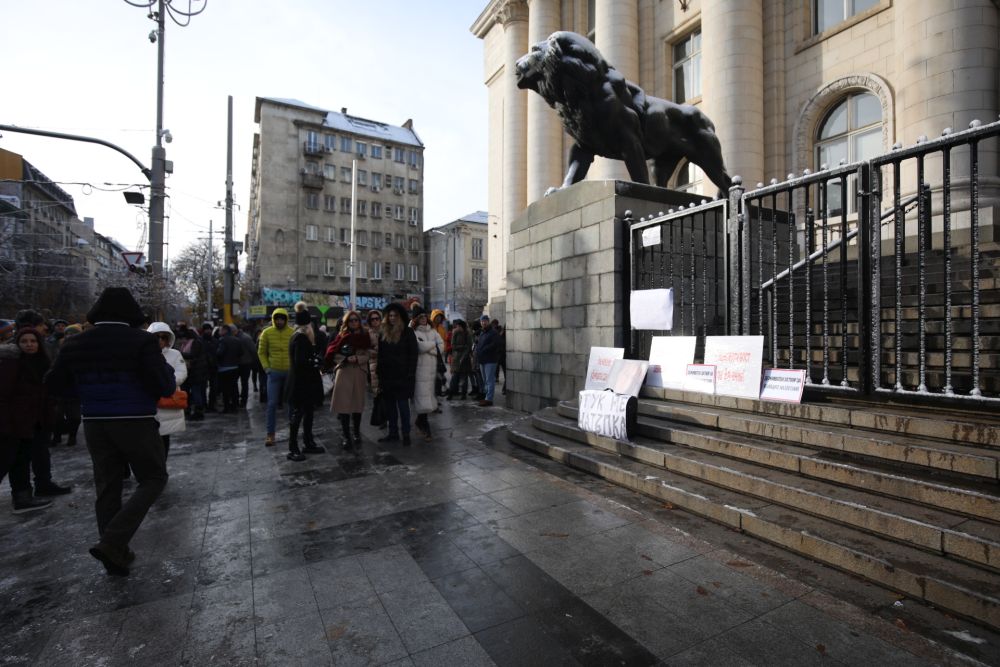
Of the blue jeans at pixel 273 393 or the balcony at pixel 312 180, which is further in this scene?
the balcony at pixel 312 180

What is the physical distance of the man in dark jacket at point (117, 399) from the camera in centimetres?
363

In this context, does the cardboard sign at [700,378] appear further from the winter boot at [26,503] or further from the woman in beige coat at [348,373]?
the winter boot at [26,503]

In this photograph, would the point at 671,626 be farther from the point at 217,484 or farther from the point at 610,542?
the point at 217,484

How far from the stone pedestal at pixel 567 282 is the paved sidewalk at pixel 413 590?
3.41 metres

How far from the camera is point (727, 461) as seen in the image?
4.68 metres

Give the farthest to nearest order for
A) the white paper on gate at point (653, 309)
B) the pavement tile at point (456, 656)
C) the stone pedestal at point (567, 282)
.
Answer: the stone pedestal at point (567, 282), the white paper on gate at point (653, 309), the pavement tile at point (456, 656)

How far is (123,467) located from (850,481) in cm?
534

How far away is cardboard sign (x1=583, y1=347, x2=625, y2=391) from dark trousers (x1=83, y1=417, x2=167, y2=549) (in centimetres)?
509

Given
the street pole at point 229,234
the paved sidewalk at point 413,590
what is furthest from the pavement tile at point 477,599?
the street pole at point 229,234

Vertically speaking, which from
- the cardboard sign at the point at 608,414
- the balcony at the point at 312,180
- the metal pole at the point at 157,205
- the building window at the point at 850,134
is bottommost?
the cardboard sign at the point at 608,414

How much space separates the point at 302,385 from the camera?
6746mm

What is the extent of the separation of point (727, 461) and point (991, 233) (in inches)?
352

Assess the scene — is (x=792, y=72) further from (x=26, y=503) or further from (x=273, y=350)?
(x=26, y=503)

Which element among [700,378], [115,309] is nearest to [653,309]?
[700,378]
